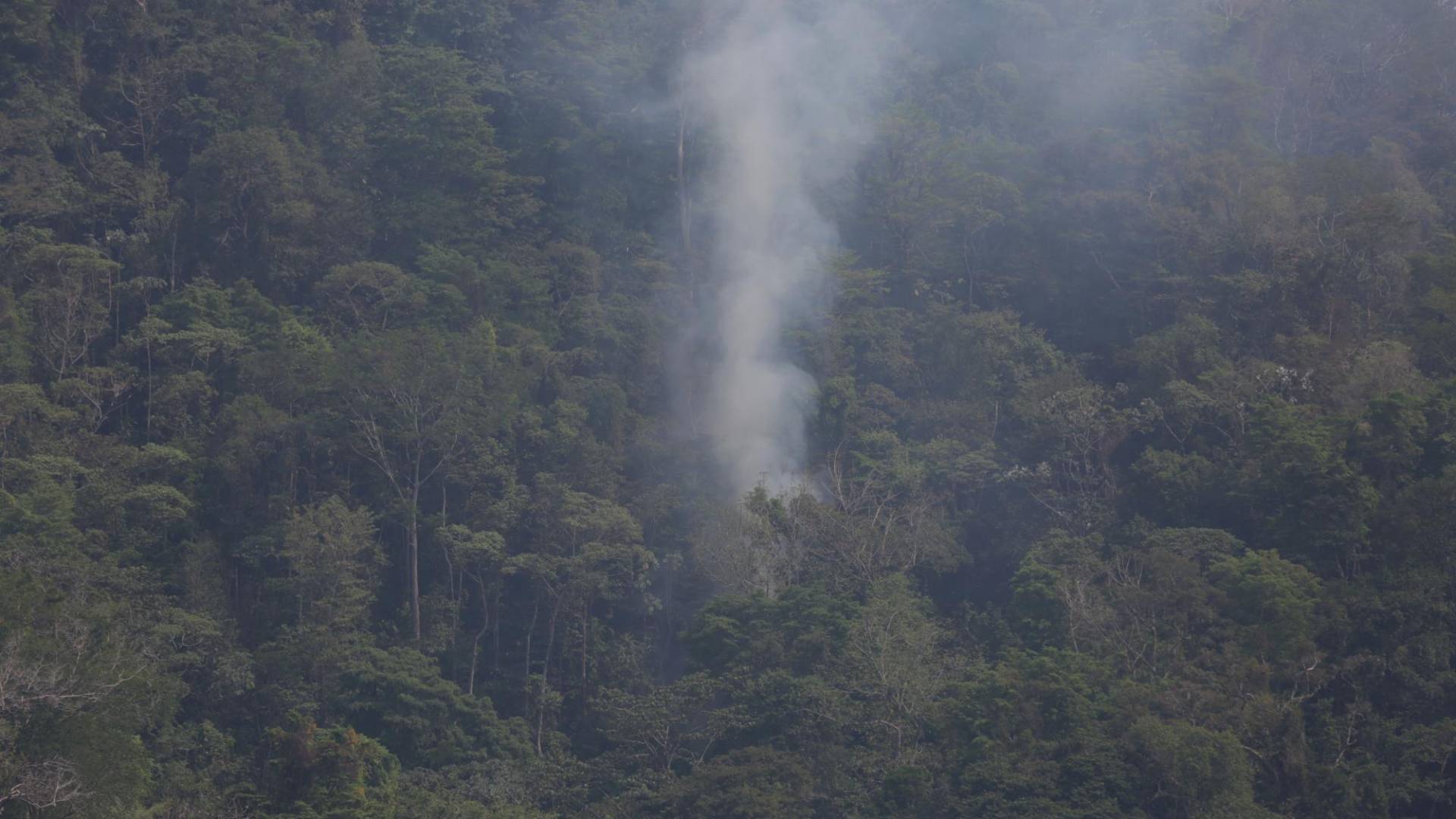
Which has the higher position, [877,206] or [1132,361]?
[877,206]

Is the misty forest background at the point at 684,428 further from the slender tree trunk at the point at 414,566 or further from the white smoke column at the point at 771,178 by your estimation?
the white smoke column at the point at 771,178

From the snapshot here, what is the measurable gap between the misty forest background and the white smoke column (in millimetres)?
533

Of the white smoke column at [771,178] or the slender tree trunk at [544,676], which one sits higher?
the white smoke column at [771,178]

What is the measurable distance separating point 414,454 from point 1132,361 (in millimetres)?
13155

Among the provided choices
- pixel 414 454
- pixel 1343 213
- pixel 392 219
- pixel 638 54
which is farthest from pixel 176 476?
pixel 1343 213

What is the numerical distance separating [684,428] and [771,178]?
6937mm

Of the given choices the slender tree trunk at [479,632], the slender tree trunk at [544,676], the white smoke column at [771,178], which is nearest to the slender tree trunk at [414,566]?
the slender tree trunk at [479,632]

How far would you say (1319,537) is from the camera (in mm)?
28562

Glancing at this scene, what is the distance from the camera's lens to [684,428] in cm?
3528

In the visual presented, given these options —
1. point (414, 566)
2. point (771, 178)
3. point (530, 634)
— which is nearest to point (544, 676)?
point (530, 634)

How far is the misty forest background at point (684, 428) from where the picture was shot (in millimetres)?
26578

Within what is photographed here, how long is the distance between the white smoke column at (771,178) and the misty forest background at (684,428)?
533mm

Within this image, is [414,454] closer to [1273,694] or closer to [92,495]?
[92,495]

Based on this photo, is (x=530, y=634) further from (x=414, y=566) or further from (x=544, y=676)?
(x=414, y=566)
